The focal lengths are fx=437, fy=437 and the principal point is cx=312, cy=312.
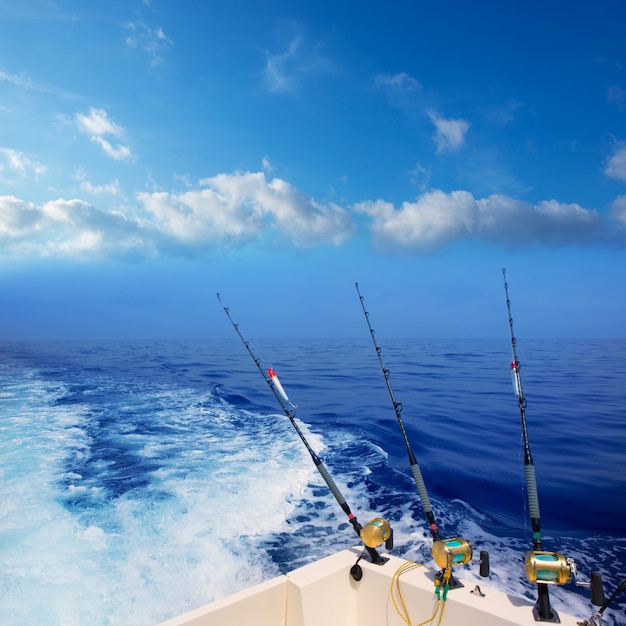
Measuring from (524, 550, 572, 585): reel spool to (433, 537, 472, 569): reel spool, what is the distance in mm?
253

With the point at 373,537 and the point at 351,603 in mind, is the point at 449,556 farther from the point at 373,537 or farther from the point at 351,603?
the point at 351,603

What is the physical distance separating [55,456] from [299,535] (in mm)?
3842

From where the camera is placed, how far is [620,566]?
3.03 metres

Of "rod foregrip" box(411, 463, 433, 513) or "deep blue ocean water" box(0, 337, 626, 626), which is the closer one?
"rod foregrip" box(411, 463, 433, 513)

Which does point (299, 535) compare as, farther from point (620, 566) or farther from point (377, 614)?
point (620, 566)

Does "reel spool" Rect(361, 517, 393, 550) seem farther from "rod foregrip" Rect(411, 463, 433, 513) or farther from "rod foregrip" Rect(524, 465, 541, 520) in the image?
"rod foregrip" Rect(524, 465, 541, 520)

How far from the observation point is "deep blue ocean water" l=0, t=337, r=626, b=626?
2963 millimetres

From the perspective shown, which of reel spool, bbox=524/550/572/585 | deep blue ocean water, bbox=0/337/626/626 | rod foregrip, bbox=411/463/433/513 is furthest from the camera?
deep blue ocean water, bbox=0/337/626/626

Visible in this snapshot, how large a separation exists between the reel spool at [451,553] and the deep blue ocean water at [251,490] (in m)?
1.32

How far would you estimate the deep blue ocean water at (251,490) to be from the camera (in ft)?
9.72

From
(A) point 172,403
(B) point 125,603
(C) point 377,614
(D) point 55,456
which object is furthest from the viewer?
(A) point 172,403

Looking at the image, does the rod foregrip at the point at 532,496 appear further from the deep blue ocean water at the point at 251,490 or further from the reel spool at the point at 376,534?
the deep blue ocean water at the point at 251,490

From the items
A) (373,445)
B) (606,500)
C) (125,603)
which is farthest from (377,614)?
(373,445)

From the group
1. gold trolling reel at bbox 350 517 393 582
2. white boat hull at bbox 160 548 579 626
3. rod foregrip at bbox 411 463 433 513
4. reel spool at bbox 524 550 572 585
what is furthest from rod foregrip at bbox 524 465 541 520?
gold trolling reel at bbox 350 517 393 582
